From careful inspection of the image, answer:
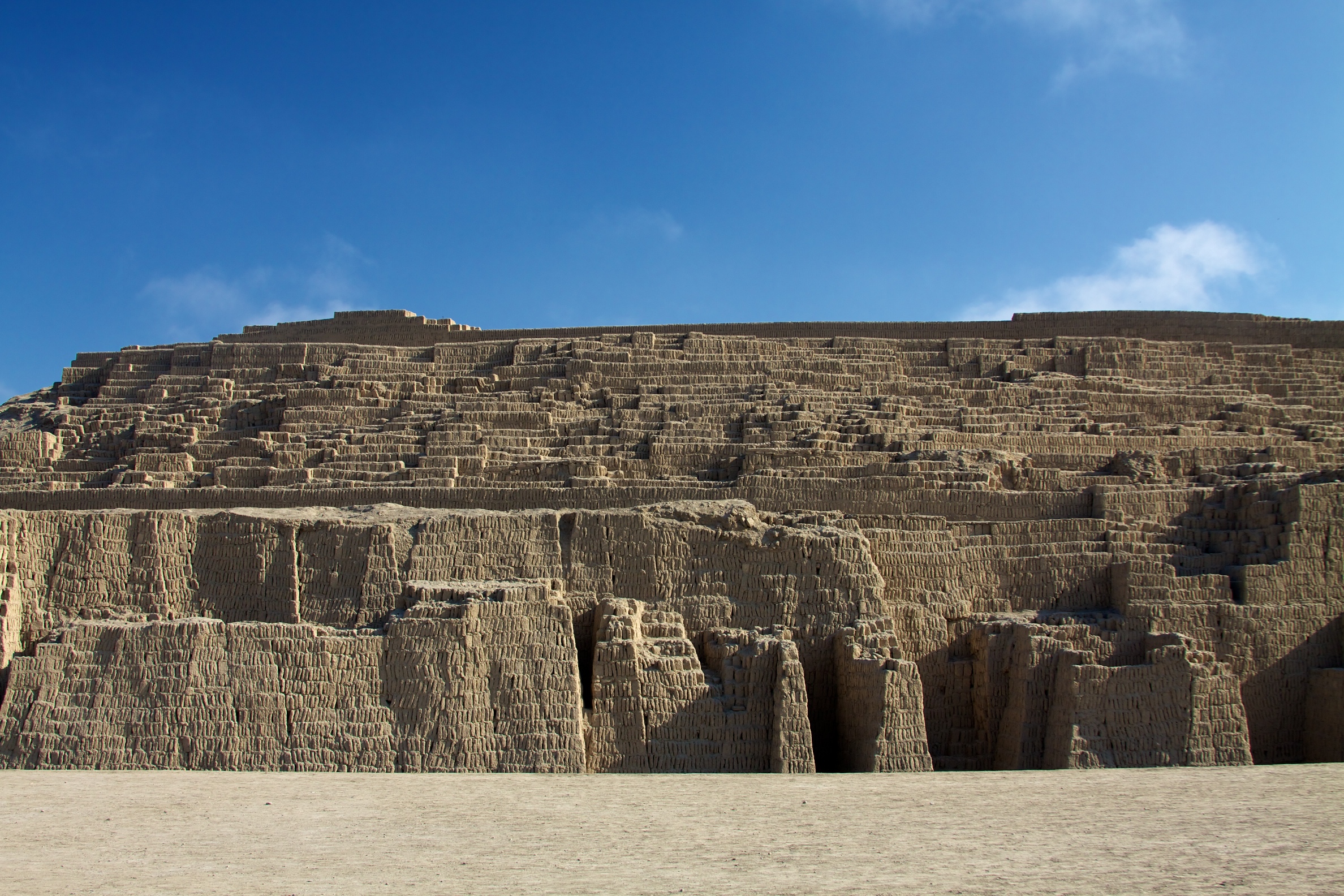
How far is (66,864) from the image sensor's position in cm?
842

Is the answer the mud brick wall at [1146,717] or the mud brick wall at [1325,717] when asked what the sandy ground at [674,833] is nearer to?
the mud brick wall at [1146,717]

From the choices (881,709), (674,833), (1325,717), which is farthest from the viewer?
(1325,717)

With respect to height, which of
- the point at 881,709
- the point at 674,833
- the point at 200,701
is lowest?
the point at 674,833

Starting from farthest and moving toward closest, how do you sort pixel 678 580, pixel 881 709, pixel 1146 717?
pixel 678 580 < pixel 1146 717 < pixel 881 709

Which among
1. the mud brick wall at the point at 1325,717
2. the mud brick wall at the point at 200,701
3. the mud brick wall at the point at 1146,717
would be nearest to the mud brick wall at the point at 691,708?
the mud brick wall at the point at 200,701

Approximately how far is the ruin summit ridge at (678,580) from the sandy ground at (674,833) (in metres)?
1.03

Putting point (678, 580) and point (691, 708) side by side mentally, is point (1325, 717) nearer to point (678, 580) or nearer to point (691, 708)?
point (691, 708)

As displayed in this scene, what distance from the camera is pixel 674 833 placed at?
9375mm

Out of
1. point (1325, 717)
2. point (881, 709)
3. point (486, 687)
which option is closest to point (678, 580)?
point (486, 687)

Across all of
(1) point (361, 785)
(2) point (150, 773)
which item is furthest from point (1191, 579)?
(2) point (150, 773)

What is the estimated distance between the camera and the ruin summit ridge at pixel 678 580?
1332cm

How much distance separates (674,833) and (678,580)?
5.73m

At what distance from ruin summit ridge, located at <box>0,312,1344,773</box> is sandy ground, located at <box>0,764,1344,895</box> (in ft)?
3.37

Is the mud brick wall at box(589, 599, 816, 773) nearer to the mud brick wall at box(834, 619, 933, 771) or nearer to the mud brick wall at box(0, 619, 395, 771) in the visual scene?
the mud brick wall at box(834, 619, 933, 771)
